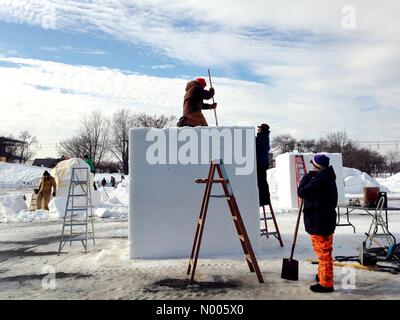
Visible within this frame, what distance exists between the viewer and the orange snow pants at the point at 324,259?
5270mm

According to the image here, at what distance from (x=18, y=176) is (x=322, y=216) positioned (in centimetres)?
5956

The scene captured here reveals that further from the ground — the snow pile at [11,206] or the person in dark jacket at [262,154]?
the person in dark jacket at [262,154]

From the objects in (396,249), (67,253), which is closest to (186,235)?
(67,253)

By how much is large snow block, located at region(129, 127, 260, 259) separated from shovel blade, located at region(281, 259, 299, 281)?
1783 millimetres

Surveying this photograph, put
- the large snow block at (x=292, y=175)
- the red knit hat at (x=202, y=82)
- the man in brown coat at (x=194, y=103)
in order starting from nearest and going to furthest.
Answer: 1. the man in brown coat at (x=194, y=103)
2. the red knit hat at (x=202, y=82)
3. the large snow block at (x=292, y=175)

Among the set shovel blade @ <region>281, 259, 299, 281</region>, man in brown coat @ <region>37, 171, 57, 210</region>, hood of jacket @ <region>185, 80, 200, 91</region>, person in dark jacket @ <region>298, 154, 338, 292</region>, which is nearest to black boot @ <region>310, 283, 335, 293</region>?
person in dark jacket @ <region>298, 154, 338, 292</region>

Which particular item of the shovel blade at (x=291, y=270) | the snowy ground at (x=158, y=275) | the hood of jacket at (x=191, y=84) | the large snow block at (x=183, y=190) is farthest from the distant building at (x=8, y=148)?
the shovel blade at (x=291, y=270)

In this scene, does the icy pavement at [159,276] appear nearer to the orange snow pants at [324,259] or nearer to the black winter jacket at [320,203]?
the orange snow pants at [324,259]

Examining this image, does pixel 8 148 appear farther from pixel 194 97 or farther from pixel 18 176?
pixel 194 97

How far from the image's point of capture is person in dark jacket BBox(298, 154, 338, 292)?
5301 mm

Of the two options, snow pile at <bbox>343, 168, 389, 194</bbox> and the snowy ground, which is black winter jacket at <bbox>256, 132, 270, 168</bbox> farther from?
snow pile at <bbox>343, 168, 389, 194</bbox>

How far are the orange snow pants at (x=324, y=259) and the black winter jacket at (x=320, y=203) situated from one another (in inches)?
4.3
